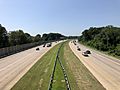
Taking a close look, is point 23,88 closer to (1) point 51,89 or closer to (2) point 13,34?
(1) point 51,89

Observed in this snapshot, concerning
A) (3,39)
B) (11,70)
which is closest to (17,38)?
(3,39)

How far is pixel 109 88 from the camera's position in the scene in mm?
24922

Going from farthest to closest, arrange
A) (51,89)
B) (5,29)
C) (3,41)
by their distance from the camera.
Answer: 1. (5,29)
2. (3,41)
3. (51,89)

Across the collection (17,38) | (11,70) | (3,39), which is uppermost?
(3,39)

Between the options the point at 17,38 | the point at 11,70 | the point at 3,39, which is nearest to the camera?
the point at 11,70

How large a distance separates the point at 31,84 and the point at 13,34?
404 ft

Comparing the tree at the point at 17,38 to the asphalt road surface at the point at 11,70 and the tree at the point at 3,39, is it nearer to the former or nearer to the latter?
the tree at the point at 3,39

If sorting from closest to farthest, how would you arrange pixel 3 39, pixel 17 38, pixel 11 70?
pixel 11 70, pixel 3 39, pixel 17 38

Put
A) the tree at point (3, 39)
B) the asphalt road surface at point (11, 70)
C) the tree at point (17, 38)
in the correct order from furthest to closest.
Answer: the tree at point (17, 38)
the tree at point (3, 39)
the asphalt road surface at point (11, 70)

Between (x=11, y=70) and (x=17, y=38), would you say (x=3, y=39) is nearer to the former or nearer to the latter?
(x=17, y=38)

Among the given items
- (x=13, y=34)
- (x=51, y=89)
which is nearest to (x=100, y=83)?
(x=51, y=89)

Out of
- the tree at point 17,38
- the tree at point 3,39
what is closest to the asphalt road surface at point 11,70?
the tree at point 3,39

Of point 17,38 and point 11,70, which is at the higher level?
point 17,38

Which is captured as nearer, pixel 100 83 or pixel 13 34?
pixel 100 83
